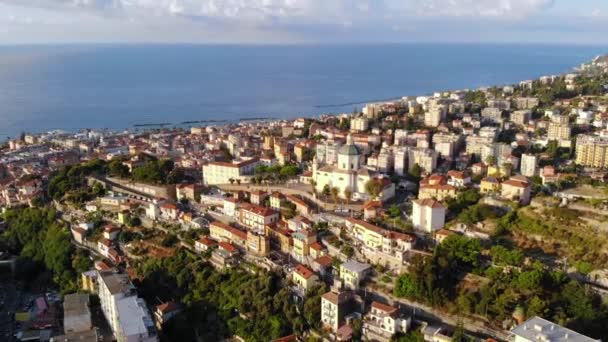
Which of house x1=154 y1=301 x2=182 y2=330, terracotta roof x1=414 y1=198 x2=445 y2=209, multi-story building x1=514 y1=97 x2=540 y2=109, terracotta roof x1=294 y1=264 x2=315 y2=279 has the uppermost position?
multi-story building x1=514 y1=97 x2=540 y2=109

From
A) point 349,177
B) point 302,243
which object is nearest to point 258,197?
point 349,177

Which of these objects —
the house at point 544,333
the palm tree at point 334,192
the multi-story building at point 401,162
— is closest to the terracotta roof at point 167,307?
the palm tree at point 334,192

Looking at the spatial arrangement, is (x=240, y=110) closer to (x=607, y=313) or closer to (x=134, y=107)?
(x=134, y=107)

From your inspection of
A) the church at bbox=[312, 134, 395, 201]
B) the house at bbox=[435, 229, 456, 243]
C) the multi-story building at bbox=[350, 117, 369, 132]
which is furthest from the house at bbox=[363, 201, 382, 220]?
the multi-story building at bbox=[350, 117, 369, 132]

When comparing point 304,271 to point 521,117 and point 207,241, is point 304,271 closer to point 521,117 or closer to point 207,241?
point 207,241

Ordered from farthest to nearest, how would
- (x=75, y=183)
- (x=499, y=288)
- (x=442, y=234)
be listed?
(x=75, y=183), (x=442, y=234), (x=499, y=288)

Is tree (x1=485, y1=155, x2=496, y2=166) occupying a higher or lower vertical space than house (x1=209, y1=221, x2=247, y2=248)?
higher

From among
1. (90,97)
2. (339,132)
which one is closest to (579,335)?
(339,132)

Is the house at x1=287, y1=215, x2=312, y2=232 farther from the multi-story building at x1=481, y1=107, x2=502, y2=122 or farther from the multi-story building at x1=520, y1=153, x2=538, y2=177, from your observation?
the multi-story building at x1=481, y1=107, x2=502, y2=122
